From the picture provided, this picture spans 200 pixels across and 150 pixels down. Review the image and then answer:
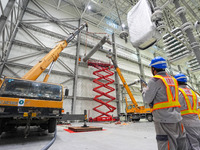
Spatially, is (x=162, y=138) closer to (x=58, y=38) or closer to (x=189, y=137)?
(x=189, y=137)

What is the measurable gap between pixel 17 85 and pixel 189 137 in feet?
14.1

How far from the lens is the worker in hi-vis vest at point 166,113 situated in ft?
3.89

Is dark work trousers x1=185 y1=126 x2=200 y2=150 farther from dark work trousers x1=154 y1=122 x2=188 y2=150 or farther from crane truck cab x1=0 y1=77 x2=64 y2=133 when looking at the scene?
crane truck cab x1=0 y1=77 x2=64 y2=133

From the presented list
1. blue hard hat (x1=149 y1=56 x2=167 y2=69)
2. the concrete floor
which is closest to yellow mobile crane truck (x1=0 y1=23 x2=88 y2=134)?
the concrete floor

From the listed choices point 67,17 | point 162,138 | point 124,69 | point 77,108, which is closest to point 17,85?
point 162,138

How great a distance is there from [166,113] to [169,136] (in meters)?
0.26

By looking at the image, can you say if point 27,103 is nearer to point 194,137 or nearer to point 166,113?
point 166,113

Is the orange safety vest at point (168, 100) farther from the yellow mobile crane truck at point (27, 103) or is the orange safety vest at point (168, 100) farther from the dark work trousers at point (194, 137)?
the yellow mobile crane truck at point (27, 103)

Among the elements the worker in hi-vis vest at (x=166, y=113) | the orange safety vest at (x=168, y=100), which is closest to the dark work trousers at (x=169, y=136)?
the worker in hi-vis vest at (x=166, y=113)

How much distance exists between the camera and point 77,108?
10.3 metres

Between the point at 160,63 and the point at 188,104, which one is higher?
the point at 160,63

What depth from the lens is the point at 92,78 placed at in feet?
39.4

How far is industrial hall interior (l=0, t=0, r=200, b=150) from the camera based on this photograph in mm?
1653

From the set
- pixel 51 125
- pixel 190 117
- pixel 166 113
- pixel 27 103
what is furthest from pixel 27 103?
pixel 190 117
